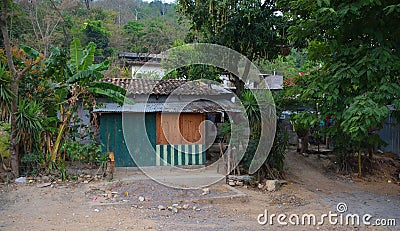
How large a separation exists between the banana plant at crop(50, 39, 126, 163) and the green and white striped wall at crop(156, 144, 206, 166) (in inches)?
88.1

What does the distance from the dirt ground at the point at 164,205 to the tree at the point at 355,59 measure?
182cm

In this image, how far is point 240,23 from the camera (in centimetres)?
1071

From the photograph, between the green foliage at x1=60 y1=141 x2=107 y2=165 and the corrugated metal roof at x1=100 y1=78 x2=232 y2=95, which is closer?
the green foliage at x1=60 y1=141 x2=107 y2=165

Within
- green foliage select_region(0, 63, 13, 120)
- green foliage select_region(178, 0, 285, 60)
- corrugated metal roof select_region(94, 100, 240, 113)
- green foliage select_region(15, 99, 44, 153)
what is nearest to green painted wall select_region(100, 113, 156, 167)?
corrugated metal roof select_region(94, 100, 240, 113)

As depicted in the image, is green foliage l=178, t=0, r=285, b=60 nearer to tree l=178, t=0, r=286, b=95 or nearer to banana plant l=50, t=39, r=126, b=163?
tree l=178, t=0, r=286, b=95

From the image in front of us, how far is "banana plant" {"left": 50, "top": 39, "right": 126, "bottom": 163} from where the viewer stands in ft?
31.3

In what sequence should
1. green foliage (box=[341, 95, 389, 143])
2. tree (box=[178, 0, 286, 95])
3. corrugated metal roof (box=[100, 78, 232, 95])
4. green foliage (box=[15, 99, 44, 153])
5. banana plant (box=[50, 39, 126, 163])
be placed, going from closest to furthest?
green foliage (box=[341, 95, 389, 143]), green foliage (box=[15, 99, 44, 153]), banana plant (box=[50, 39, 126, 163]), tree (box=[178, 0, 286, 95]), corrugated metal roof (box=[100, 78, 232, 95])

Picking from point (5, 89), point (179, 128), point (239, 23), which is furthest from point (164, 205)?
point (239, 23)

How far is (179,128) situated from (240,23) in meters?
3.74

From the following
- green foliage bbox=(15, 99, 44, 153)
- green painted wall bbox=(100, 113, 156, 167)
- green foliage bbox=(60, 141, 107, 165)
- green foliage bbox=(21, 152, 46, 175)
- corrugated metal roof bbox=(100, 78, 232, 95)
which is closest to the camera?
green foliage bbox=(15, 99, 44, 153)

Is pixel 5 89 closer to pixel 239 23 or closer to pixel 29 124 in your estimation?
pixel 29 124

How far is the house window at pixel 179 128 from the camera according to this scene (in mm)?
11406

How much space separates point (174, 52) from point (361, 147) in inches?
382

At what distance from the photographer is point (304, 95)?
7.54 metres
